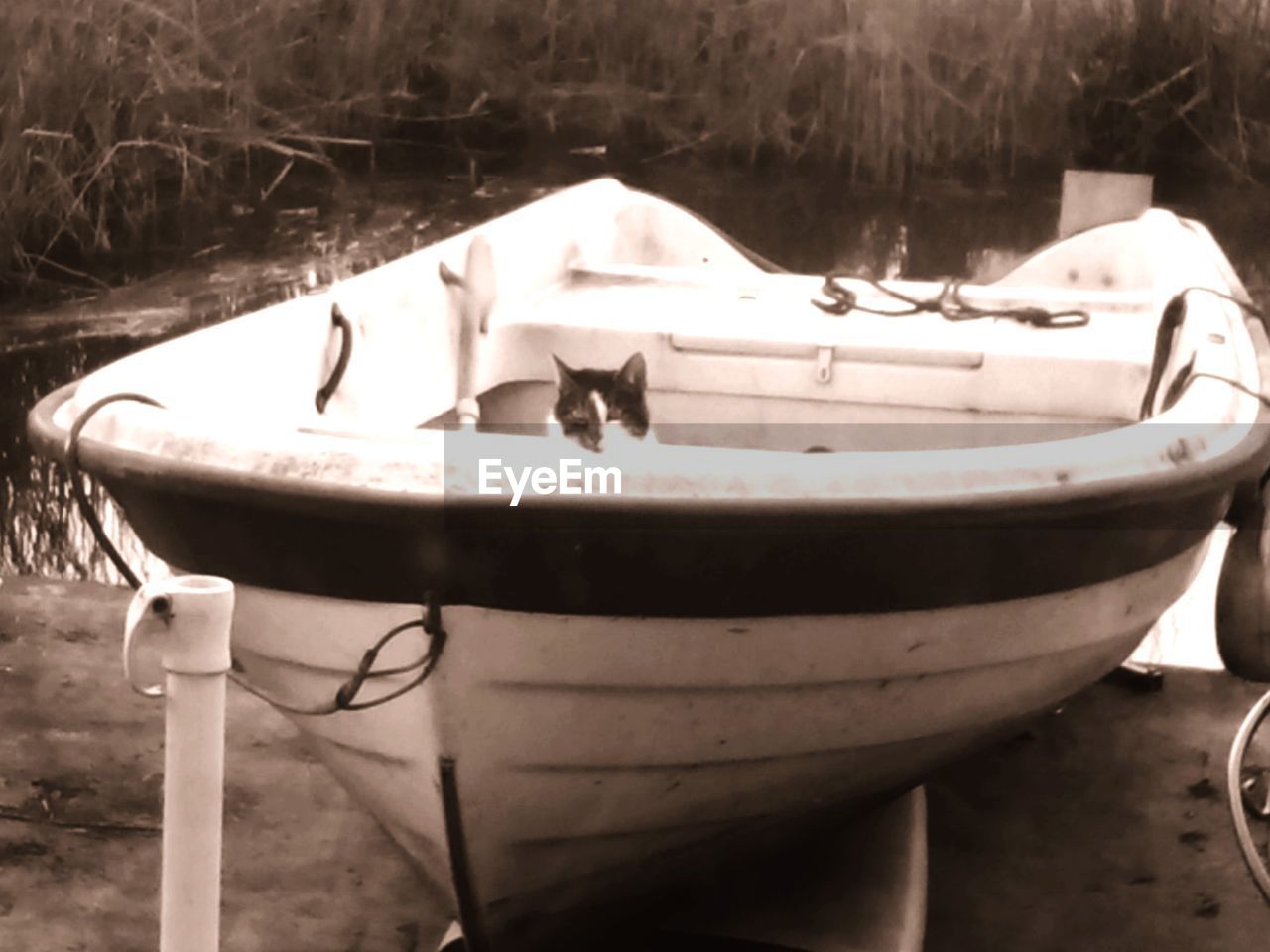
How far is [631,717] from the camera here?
4.49ft

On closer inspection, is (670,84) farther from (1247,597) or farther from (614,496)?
(614,496)

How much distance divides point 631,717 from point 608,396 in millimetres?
548

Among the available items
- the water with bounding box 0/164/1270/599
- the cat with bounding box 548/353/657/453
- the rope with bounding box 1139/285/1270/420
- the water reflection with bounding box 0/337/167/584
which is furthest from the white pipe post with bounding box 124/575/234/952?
the water with bounding box 0/164/1270/599

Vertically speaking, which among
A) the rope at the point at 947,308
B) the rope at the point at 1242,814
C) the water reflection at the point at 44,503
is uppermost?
the rope at the point at 947,308

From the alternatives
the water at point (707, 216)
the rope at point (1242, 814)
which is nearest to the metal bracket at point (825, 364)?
the rope at point (1242, 814)

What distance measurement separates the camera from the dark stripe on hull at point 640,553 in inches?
49.3

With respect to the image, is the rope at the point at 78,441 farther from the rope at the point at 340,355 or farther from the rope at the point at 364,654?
the rope at the point at 340,355

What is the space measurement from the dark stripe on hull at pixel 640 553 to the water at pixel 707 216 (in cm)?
392

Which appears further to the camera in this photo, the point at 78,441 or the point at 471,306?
the point at 471,306

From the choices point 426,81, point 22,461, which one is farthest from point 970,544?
point 426,81

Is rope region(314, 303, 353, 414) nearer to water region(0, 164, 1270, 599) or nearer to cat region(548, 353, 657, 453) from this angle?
cat region(548, 353, 657, 453)

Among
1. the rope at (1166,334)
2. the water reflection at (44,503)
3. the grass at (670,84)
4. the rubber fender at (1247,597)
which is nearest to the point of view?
the rubber fender at (1247,597)

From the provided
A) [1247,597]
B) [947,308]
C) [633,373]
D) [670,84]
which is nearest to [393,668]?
[633,373]

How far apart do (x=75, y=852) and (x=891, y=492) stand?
1145mm
